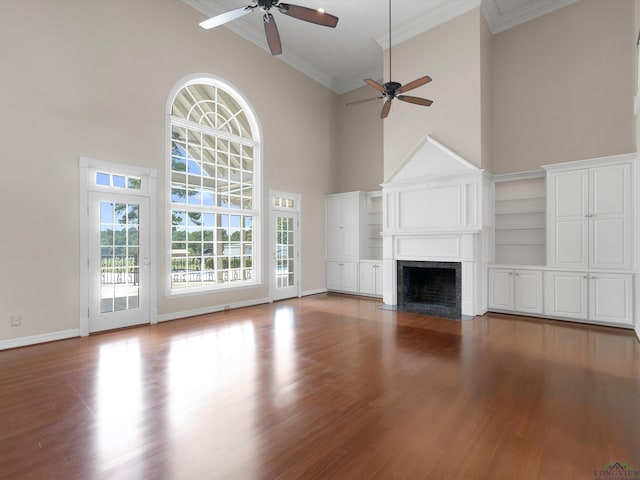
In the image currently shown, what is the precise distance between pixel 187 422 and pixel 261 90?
6.28 m

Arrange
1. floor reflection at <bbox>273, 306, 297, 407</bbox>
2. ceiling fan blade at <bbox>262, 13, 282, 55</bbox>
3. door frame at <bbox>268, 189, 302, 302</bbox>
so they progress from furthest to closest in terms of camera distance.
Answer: door frame at <bbox>268, 189, 302, 302</bbox>, ceiling fan blade at <bbox>262, 13, 282, 55</bbox>, floor reflection at <bbox>273, 306, 297, 407</bbox>

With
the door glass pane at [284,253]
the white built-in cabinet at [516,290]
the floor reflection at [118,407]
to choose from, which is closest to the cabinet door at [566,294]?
the white built-in cabinet at [516,290]

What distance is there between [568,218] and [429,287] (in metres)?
2.54

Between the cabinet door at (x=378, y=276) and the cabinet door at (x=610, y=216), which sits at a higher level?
the cabinet door at (x=610, y=216)

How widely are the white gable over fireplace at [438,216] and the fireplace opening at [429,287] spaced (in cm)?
12

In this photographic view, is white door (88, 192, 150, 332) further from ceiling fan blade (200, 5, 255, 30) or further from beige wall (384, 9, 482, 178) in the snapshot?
beige wall (384, 9, 482, 178)

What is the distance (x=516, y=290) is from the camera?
552 centimetres

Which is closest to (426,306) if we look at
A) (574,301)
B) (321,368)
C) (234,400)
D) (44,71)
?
(574,301)

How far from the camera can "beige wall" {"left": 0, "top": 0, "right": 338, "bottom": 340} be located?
12.5 feet

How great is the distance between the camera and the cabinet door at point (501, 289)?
5582 millimetres

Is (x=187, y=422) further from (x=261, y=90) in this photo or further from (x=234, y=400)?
(x=261, y=90)

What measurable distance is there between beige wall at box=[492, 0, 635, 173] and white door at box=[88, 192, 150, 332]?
637 cm

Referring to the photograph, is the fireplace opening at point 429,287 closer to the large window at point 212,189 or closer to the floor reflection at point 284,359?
the floor reflection at point 284,359

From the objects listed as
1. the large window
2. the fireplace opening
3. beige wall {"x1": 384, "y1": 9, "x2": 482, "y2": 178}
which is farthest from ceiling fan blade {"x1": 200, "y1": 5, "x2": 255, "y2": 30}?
the fireplace opening
